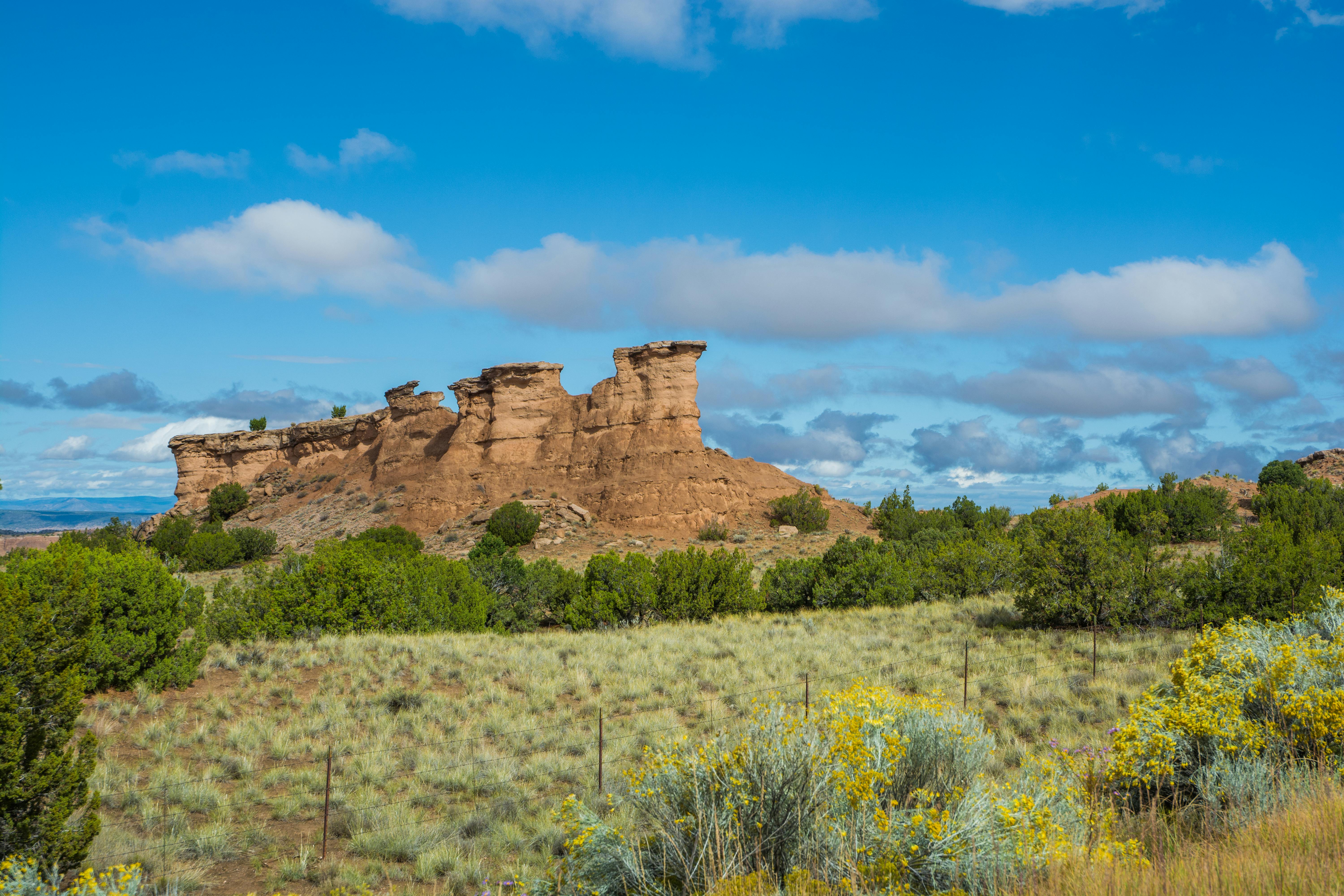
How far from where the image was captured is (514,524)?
42.2 meters

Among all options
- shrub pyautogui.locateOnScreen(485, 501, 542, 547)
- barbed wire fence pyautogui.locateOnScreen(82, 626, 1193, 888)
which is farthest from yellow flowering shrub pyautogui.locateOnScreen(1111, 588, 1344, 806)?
shrub pyautogui.locateOnScreen(485, 501, 542, 547)

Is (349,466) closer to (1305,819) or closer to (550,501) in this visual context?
(550,501)

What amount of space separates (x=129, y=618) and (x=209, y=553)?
114 feet

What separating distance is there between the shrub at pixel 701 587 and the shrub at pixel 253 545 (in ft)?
101

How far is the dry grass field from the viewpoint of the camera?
861 cm

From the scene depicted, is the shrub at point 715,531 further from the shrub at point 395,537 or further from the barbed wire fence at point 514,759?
the barbed wire fence at point 514,759

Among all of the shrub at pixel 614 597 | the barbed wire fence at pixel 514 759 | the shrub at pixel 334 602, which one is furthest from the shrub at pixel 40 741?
the shrub at pixel 614 597

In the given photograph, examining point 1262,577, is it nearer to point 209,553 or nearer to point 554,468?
point 554,468

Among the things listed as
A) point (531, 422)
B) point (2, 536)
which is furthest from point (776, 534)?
point (2, 536)

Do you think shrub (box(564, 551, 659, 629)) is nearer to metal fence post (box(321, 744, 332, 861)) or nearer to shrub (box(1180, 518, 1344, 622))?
shrub (box(1180, 518, 1344, 622))

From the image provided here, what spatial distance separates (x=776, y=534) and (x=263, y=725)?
36.8 meters

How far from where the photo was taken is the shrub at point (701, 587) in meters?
25.6

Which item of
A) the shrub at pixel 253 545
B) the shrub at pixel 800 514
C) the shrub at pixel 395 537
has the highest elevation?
the shrub at pixel 800 514

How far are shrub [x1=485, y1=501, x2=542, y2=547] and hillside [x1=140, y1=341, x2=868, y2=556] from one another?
128 centimetres
